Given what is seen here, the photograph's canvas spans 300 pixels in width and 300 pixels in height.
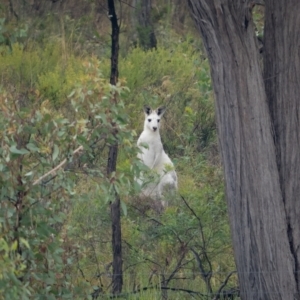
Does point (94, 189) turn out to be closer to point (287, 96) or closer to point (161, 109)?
point (287, 96)

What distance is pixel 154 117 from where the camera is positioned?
43.5ft

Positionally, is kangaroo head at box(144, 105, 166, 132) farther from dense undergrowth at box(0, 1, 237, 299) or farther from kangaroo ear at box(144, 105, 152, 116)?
dense undergrowth at box(0, 1, 237, 299)

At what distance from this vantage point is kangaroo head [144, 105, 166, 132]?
13.2 metres

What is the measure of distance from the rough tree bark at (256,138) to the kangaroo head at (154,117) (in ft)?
21.1

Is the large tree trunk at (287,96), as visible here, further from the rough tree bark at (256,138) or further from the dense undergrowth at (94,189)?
the dense undergrowth at (94,189)

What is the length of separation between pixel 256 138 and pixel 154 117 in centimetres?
670

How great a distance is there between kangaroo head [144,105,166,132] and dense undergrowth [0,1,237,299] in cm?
46

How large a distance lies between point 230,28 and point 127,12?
12.5 m

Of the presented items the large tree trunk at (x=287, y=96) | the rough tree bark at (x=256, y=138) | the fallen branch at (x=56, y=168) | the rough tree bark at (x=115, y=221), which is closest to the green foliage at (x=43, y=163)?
the fallen branch at (x=56, y=168)

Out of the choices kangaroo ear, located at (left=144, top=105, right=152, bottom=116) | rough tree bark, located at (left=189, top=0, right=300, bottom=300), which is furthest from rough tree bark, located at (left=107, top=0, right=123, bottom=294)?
kangaroo ear, located at (left=144, top=105, right=152, bottom=116)

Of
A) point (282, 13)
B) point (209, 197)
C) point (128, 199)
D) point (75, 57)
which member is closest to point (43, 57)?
point (75, 57)

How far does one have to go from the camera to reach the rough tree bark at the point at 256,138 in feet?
21.5

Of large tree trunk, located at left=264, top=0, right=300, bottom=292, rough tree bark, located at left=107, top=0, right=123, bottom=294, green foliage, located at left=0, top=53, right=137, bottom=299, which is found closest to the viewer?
green foliage, located at left=0, top=53, right=137, bottom=299

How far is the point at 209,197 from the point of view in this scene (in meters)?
8.55
